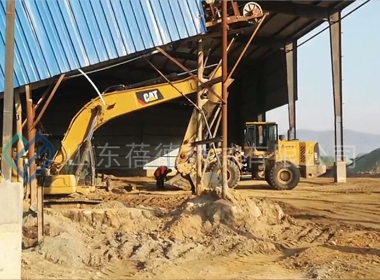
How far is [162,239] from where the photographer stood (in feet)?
29.7

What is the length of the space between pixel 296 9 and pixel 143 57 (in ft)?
35.6

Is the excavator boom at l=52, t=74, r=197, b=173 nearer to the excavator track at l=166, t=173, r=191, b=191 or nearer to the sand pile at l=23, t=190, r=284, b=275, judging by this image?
Result: the sand pile at l=23, t=190, r=284, b=275

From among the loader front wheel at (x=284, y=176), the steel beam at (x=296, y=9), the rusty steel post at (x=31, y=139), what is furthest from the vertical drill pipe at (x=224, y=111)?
the steel beam at (x=296, y=9)

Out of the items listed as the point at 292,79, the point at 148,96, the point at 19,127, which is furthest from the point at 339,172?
the point at 19,127

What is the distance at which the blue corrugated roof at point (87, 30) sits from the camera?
12.2 m

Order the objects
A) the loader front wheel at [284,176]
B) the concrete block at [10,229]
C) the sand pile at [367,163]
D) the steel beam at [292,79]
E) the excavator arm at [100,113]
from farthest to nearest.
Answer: the sand pile at [367,163] → the steel beam at [292,79] → the loader front wheel at [284,176] → the excavator arm at [100,113] → the concrete block at [10,229]

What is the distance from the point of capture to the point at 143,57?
13359 millimetres

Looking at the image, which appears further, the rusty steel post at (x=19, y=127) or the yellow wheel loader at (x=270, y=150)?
the yellow wheel loader at (x=270, y=150)

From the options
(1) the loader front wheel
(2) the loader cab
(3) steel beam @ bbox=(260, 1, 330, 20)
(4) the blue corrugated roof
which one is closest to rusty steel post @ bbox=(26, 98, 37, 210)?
(4) the blue corrugated roof

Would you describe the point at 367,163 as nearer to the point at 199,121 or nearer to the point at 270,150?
the point at 270,150

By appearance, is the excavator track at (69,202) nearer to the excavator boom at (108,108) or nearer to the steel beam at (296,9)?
the excavator boom at (108,108)

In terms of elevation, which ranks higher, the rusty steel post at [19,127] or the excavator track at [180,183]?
the rusty steel post at [19,127]

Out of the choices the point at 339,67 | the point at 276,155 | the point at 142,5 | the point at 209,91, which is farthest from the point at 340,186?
the point at 142,5

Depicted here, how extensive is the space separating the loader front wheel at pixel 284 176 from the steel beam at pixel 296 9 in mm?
7115
